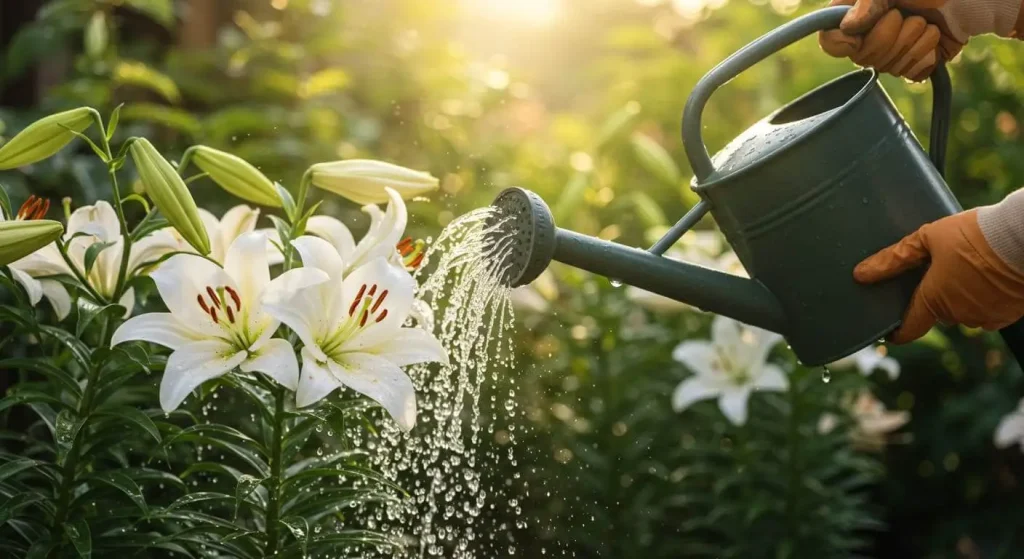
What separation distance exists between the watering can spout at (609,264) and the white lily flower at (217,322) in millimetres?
266

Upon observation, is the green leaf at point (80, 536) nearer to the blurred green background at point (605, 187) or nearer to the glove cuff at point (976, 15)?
the blurred green background at point (605, 187)

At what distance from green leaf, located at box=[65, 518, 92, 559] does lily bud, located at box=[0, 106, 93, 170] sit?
43 centimetres

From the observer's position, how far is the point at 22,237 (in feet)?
4.06

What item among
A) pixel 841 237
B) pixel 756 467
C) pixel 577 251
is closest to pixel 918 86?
pixel 756 467

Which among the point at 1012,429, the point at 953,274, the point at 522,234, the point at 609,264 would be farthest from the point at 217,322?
the point at 1012,429

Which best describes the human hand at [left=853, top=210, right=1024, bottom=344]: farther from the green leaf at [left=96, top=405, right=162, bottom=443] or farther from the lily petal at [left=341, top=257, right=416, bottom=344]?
the green leaf at [left=96, top=405, right=162, bottom=443]

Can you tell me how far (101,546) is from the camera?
4.45ft

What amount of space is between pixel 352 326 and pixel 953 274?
0.74 m

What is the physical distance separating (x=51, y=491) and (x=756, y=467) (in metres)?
1.39

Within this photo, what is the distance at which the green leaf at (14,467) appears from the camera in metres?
1.26

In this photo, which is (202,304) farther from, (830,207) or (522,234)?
(830,207)

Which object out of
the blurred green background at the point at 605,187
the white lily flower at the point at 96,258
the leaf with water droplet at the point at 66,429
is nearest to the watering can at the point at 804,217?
the white lily flower at the point at 96,258

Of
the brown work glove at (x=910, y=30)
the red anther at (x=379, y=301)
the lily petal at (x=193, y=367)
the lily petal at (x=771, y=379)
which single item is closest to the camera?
the lily petal at (x=193, y=367)

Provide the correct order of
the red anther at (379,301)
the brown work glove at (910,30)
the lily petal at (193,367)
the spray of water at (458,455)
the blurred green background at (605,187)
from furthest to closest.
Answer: the blurred green background at (605,187) < the spray of water at (458,455) < the brown work glove at (910,30) < the red anther at (379,301) < the lily petal at (193,367)
